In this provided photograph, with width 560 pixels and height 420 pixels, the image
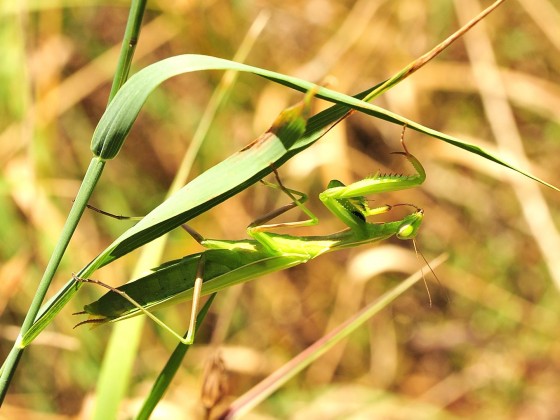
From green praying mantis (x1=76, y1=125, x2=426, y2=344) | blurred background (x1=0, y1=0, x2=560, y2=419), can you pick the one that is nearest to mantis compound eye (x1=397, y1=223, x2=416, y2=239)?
green praying mantis (x1=76, y1=125, x2=426, y2=344)

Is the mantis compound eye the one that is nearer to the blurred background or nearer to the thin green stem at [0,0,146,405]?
the thin green stem at [0,0,146,405]

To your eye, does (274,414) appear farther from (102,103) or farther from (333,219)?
(102,103)

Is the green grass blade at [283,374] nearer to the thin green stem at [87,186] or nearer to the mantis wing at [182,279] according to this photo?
the mantis wing at [182,279]

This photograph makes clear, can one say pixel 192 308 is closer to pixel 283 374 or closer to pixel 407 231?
pixel 283 374

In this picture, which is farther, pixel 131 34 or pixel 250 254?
pixel 250 254

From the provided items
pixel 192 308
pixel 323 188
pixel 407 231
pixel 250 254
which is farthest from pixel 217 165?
pixel 323 188

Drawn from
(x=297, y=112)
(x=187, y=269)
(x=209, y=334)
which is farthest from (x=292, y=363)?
(x=209, y=334)

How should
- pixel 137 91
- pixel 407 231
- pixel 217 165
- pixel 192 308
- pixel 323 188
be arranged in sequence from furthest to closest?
pixel 323 188
pixel 407 231
pixel 192 308
pixel 217 165
pixel 137 91
